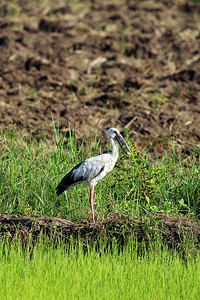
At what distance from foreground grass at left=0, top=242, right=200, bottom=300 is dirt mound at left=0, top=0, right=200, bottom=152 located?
98.8 inches

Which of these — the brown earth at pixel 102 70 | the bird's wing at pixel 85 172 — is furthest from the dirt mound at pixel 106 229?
the bird's wing at pixel 85 172

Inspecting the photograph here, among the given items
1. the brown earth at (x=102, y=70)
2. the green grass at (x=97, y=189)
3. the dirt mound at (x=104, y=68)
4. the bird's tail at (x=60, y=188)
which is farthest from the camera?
the dirt mound at (x=104, y=68)

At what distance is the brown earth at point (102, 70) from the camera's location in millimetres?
9094

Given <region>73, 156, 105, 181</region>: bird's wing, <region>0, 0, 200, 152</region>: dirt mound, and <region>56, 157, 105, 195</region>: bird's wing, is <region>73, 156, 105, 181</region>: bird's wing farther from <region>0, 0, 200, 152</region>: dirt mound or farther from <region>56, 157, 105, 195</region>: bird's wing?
<region>0, 0, 200, 152</region>: dirt mound

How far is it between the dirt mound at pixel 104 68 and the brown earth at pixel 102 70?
18 millimetres

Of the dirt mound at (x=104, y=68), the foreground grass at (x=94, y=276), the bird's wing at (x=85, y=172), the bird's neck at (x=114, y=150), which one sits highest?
the bird's neck at (x=114, y=150)

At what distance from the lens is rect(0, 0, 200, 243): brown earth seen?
909cm

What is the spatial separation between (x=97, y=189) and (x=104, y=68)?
16.7 ft

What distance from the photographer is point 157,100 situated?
394 inches

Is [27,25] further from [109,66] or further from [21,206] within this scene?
[21,206]

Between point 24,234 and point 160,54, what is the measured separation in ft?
24.0

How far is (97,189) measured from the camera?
22.6 ft

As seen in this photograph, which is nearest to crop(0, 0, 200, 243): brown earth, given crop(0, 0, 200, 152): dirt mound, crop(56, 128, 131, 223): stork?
crop(0, 0, 200, 152): dirt mound

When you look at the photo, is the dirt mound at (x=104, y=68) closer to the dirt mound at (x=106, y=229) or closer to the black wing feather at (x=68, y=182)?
the black wing feather at (x=68, y=182)
